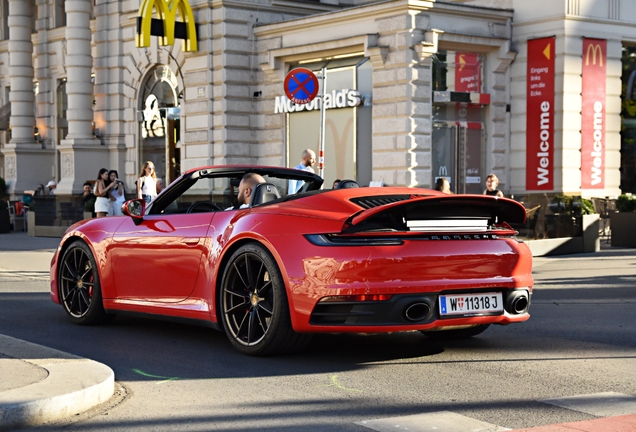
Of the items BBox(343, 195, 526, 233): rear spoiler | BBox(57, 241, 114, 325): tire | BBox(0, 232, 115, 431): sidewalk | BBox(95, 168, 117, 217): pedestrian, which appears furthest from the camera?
BBox(95, 168, 117, 217): pedestrian

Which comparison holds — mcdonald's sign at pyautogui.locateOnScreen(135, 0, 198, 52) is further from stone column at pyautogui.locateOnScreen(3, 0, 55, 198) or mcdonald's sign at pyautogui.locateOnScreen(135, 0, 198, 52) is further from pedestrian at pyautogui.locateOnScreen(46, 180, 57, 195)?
stone column at pyautogui.locateOnScreen(3, 0, 55, 198)

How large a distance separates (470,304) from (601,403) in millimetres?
1462

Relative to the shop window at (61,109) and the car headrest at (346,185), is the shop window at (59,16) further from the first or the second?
the car headrest at (346,185)

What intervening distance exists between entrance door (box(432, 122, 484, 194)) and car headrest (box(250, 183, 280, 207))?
56.3 ft

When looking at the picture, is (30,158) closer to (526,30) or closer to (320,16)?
(320,16)

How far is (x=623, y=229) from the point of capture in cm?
2245

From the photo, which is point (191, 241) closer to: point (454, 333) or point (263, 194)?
point (263, 194)

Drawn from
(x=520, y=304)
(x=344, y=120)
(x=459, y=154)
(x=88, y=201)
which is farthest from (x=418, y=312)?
(x=88, y=201)

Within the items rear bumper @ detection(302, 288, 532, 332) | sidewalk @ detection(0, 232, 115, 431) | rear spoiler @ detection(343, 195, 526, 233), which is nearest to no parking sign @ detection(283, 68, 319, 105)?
rear spoiler @ detection(343, 195, 526, 233)

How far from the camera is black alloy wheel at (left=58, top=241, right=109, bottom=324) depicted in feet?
30.2

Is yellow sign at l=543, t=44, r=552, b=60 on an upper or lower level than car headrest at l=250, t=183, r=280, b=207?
upper

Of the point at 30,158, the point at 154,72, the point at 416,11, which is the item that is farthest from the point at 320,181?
the point at 30,158

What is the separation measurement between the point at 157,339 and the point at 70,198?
→ 79.0ft

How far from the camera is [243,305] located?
7527mm
